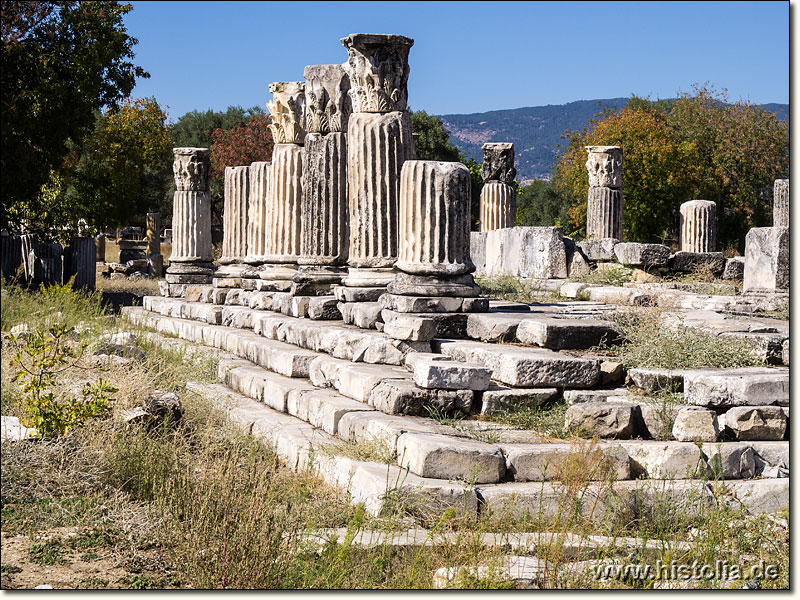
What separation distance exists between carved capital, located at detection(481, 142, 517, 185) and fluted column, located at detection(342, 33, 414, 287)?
11.8m

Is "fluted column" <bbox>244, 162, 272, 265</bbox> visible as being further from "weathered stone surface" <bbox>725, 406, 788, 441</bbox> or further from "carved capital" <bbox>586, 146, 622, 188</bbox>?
"weathered stone surface" <bbox>725, 406, 788, 441</bbox>

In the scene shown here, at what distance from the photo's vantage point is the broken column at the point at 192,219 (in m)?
18.3

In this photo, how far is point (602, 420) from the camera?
6.65m

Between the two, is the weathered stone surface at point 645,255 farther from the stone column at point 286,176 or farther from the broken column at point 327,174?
the broken column at point 327,174

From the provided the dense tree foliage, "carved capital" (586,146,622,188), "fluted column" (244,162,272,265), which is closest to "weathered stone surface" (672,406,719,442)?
"fluted column" (244,162,272,265)

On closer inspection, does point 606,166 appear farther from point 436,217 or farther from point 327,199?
point 436,217

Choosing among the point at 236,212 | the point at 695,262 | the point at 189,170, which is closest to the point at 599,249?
the point at 695,262

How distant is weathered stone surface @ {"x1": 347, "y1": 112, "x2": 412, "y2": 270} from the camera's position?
1053cm

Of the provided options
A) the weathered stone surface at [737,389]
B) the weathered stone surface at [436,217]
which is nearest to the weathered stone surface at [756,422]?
the weathered stone surface at [737,389]

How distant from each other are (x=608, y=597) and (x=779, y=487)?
8.32 feet

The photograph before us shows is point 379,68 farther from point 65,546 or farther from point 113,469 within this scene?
point 65,546

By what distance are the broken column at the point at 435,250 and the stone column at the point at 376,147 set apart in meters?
1.49

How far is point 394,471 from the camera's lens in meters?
6.09

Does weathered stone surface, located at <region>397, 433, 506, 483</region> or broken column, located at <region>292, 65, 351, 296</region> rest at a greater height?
broken column, located at <region>292, 65, 351, 296</region>
